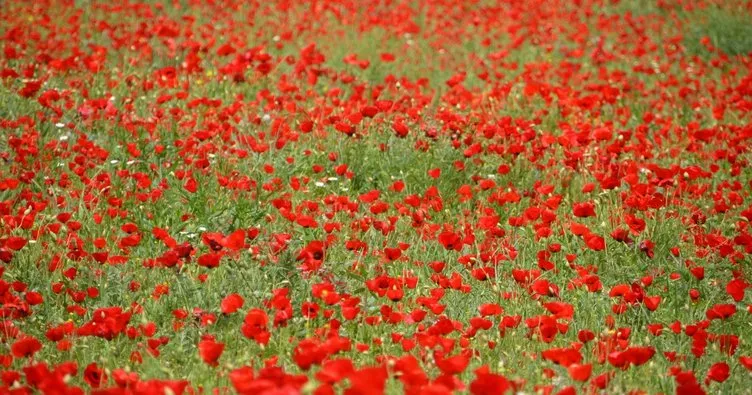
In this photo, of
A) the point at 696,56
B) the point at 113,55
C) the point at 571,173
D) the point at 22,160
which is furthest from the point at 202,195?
the point at 696,56

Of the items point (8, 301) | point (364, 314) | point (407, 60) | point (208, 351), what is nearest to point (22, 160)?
point (8, 301)

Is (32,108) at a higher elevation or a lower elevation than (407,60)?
higher

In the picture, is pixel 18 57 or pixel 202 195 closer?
pixel 202 195

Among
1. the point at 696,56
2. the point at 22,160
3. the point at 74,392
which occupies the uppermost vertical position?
the point at 74,392

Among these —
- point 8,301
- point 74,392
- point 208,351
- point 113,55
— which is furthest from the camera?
point 113,55

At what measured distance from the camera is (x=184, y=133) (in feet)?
15.9

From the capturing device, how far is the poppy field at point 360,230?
2.64 meters

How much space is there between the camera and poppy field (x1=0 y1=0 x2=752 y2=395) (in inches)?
104

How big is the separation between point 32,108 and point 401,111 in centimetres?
216

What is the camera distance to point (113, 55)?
6.66 meters

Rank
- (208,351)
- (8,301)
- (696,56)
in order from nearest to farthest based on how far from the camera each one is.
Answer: (208,351), (8,301), (696,56)

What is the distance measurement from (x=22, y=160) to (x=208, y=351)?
236cm

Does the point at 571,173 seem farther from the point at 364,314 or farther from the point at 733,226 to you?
the point at 364,314

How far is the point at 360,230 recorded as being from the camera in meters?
3.75
